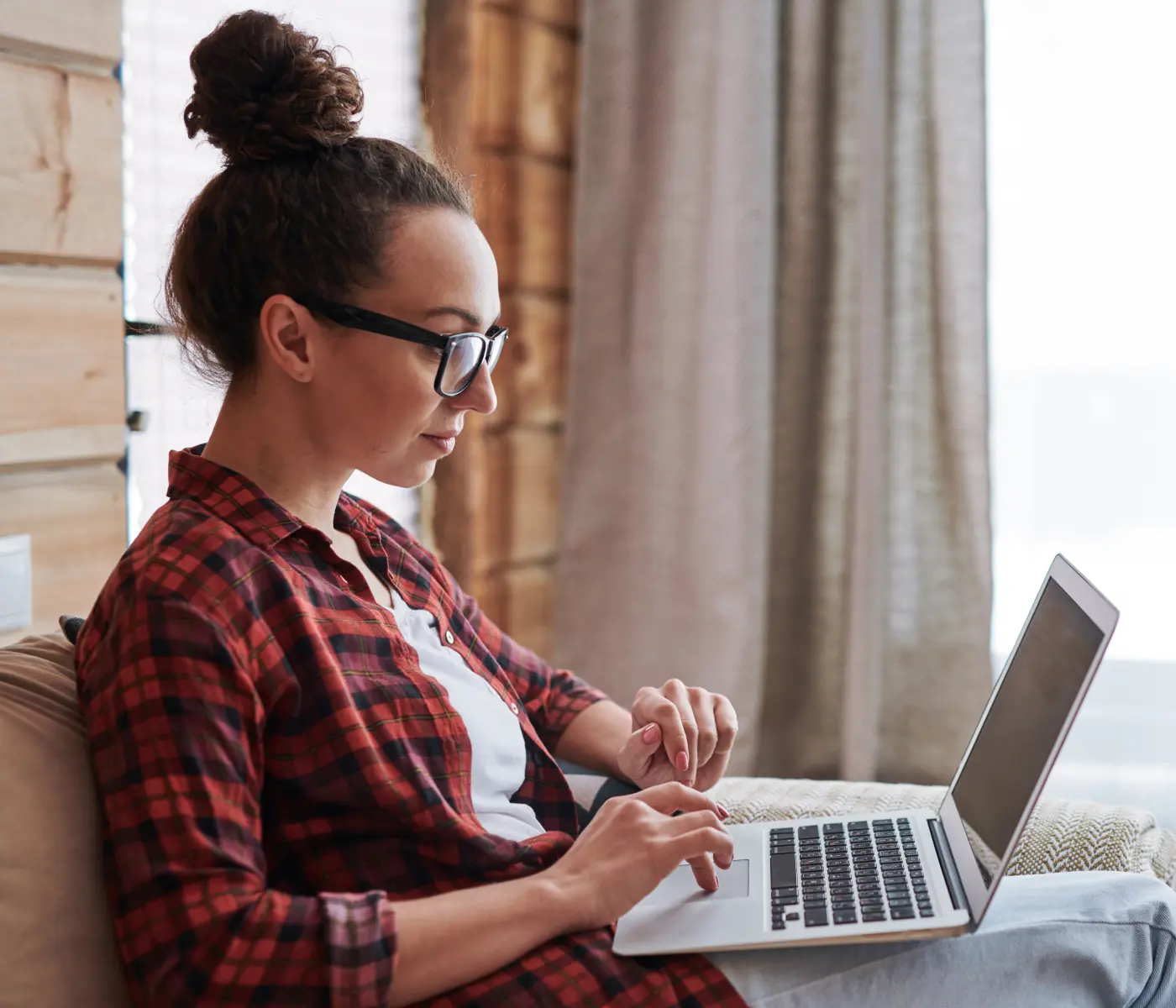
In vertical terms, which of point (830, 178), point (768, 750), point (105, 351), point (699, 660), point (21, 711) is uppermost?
point (830, 178)

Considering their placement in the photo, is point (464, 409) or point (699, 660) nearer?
point (464, 409)

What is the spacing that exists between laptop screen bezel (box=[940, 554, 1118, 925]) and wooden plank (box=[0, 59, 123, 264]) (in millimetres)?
1171

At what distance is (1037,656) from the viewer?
3.71 feet

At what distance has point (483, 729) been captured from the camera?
1166 mm

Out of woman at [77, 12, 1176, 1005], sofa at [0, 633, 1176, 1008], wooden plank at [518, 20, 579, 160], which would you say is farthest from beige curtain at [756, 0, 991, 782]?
sofa at [0, 633, 1176, 1008]

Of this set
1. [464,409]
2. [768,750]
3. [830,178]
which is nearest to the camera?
[464,409]

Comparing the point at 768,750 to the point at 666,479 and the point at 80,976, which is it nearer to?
the point at 666,479

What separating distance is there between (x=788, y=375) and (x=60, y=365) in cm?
150

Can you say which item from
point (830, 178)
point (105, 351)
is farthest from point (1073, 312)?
point (105, 351)

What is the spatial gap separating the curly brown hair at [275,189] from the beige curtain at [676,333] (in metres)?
1.36

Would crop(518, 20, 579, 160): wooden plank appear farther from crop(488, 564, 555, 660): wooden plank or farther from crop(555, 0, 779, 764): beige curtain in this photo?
crop(488, 564, 555, 660): wooden plank

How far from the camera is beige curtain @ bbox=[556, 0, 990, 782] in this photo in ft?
7.68

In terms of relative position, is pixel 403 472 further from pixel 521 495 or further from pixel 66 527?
pixel 521 495

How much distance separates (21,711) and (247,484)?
0.26 metres
